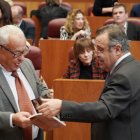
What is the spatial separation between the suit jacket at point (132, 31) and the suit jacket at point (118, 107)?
322cm

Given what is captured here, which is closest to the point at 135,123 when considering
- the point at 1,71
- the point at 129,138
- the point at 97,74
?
the point at 129,138

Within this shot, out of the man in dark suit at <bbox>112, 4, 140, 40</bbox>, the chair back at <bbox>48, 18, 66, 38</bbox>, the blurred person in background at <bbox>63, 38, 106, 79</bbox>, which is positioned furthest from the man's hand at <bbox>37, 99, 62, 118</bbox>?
the chair back at <bbox>48, 18, 66, 38</bbox>

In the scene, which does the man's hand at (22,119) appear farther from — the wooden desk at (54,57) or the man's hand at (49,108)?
the wooden desk at (54,57)

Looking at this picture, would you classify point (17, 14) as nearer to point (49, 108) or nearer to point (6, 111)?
point (6, 111)

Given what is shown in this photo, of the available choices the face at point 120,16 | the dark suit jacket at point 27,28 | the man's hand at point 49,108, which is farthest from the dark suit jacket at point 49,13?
the man's hand at point 49,108

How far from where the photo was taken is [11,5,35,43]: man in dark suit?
5.70m

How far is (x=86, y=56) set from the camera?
12.9ft

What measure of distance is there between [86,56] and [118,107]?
1.88m

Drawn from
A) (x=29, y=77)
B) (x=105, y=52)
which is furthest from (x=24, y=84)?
(x=105, y=52)

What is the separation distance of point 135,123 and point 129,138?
0.26 ft

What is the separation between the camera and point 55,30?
226 inches

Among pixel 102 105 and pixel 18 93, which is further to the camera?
pixel 18 93

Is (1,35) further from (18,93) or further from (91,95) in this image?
(91,95)

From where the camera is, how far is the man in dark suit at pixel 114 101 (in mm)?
2078
